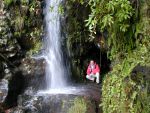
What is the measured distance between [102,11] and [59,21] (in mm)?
5795

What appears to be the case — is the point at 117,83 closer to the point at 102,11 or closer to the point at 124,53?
the point at 124,53

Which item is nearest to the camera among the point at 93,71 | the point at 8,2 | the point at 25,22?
the point at 93,71

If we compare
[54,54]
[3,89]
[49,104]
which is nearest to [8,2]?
[54,54]

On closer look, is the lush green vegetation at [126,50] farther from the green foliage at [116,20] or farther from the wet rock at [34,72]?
the wet rock at [34,72]

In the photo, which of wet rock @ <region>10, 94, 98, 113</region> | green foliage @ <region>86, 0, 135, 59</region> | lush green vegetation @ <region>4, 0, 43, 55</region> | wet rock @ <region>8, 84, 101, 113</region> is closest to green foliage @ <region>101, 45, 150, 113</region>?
green foliage @ <region>86, 0, 135, 59</region>

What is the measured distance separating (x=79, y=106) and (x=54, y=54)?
3.84 metres

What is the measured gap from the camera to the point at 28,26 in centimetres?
1239

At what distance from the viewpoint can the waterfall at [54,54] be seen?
36.9 feet

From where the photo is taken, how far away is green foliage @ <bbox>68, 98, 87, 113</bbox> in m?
8.15

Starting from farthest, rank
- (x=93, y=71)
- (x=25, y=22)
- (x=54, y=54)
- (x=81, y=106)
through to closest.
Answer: (x=25, y=22)
(x=54, y=54)
(x=93, y=71)
(x=81, y=106)

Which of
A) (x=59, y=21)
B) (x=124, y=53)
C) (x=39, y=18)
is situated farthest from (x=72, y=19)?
(x=124, y=53)

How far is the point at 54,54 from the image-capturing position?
11.8 m

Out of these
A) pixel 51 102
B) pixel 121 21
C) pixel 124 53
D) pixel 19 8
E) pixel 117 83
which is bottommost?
pixel 51 102

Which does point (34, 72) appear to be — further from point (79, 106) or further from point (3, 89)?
point (79, 106)
